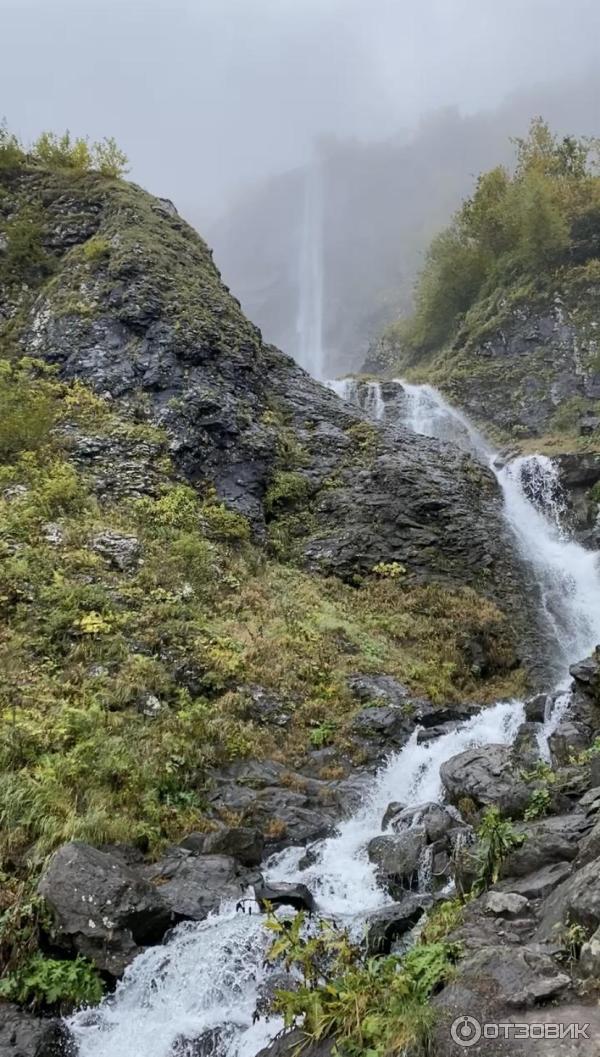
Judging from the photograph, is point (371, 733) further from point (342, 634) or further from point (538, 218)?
point (538, 218)

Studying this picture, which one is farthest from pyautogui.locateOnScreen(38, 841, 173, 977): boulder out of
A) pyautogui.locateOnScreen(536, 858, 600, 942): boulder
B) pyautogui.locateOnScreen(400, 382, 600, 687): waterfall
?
pyautogui.locateOnScreen(400, 382, 600, 687): waterfall

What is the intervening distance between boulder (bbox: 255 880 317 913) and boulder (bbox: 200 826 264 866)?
914mm

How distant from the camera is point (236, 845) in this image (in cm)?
899

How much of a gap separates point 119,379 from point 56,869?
53.5ft

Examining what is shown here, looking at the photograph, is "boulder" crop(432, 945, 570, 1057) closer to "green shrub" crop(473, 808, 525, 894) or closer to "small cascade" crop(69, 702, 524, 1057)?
"green shrub" crop(473, 808, 525, 894)

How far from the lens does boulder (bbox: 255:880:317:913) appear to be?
7773 millimetres

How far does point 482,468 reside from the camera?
23531mm

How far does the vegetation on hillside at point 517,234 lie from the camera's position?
3544cm

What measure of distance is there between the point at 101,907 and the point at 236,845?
248 centimetres

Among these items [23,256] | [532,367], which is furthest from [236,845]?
[532,367]

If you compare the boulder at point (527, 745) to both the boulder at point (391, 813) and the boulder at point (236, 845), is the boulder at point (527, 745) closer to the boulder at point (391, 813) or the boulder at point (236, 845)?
the boulder at point (391, 813)

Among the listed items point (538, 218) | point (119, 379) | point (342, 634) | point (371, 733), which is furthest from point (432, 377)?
point (371, 733)

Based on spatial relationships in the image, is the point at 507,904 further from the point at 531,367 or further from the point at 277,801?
the point at 531,367

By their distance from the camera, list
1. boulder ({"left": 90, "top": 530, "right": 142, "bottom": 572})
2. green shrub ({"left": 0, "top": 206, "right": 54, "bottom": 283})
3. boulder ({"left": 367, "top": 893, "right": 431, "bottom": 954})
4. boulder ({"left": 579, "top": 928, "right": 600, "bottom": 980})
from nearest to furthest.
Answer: boulder ({"left": 579, "top": 928, "right": 600, "bottom": 980}) < boulder ({"left": 367, "top": 893, "right": 431, "bottom": 954}) < boulder ({"left": 90, "top": 530, "right": 142, "bottom": 572}) < green shrub ({"left": 0, "top": 206, "right": 54, "bottom": 283})
